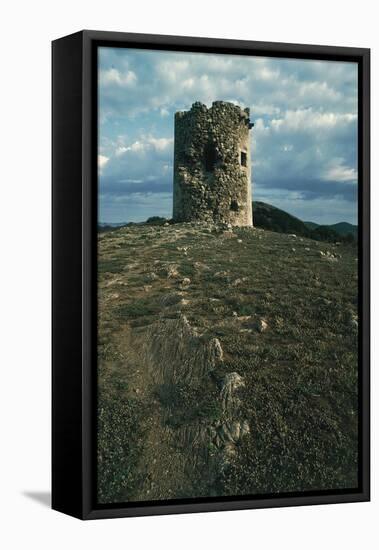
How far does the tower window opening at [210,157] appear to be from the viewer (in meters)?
18.5

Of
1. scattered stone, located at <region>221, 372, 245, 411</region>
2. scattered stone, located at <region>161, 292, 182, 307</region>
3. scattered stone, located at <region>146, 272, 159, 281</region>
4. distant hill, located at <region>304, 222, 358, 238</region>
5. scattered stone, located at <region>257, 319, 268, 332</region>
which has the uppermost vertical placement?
distant hill, located at <region>304, 222, 358, 238</region>

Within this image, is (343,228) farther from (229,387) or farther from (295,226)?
(229,387)

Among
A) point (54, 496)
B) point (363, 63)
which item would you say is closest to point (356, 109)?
point (363, 63)

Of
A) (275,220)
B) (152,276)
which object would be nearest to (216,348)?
(152,276)

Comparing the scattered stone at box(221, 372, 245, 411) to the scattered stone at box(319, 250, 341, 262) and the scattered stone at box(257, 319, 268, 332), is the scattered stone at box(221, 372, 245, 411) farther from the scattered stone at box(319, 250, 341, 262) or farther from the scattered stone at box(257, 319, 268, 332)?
the scattered stone at box(319, 250, 341, 262)

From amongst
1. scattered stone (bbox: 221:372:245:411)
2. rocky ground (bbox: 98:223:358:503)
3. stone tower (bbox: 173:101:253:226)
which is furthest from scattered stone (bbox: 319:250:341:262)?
scattered stone (bbox: 221:372:245:411)

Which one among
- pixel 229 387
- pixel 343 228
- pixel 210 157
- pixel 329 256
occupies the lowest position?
pixel 229 387

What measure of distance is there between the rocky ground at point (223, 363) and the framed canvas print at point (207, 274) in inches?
0.8

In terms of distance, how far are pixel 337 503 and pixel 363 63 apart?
5.66m

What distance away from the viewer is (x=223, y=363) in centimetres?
1798

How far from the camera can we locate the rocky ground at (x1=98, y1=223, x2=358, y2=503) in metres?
17.5

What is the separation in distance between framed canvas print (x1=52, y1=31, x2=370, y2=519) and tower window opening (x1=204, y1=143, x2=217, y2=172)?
0.02 metres

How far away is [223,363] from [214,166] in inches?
101

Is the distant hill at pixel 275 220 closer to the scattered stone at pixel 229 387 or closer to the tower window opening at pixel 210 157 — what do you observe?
the tower window opening at pixel 210 157
